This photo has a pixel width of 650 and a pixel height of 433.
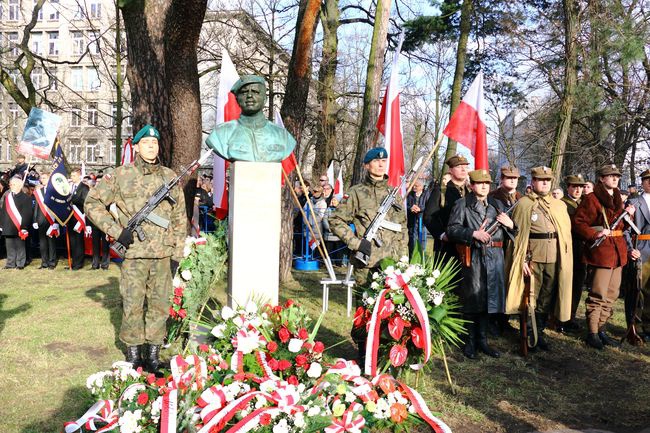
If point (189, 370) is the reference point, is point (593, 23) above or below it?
above

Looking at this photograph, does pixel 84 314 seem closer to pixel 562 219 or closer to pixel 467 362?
pixel 467 362

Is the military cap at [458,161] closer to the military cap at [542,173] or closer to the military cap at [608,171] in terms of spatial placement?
the military cap at [542,173]

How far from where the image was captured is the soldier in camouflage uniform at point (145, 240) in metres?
5.17

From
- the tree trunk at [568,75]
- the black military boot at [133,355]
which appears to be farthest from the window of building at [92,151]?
the black military boot at [133,355]

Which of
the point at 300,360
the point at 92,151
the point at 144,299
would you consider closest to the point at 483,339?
the point at 300,360

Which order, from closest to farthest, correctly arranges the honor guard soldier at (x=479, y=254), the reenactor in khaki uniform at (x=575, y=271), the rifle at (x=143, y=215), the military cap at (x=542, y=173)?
the rifle at (x=143, y=215) < the honor guard soldier at (x=479, y=254) < the military cap at (x=542, y=173) < the reenactor in khaki uniform at (x=575, y=271)

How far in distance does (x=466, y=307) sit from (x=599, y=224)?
6.53ft

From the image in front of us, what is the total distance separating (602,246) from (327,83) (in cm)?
1203

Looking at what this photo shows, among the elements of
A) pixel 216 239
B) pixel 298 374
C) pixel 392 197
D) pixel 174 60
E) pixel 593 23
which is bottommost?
pixel 298 374

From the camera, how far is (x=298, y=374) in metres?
4.15

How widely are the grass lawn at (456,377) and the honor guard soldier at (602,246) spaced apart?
41 centimetres

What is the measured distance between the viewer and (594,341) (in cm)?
657

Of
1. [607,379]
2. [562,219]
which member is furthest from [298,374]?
[562,219]

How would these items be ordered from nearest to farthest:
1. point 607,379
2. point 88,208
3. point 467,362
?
point 88,208
point 607,379
point 467,362
